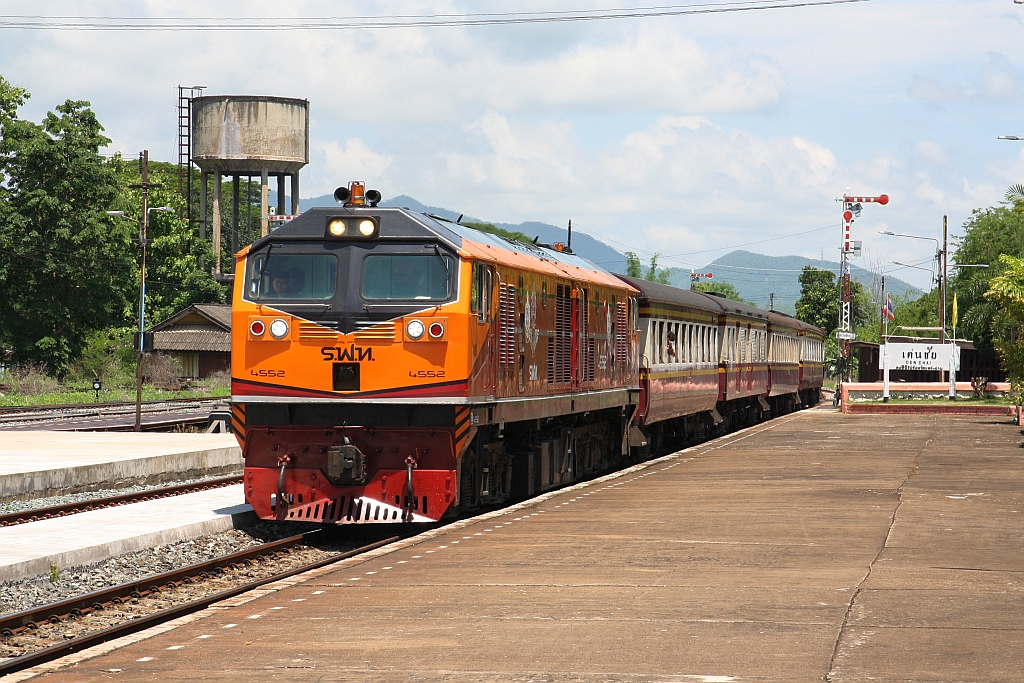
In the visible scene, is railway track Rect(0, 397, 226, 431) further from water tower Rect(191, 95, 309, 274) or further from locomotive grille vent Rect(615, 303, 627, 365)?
water tower Rect(191, 95, 309, 274)

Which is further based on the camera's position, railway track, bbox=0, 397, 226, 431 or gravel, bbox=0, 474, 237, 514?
railway track, bbox=0, 397, 226, 431

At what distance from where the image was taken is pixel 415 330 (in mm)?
14492

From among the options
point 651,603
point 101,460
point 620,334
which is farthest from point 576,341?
point 651,603

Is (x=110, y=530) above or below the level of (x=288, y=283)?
below

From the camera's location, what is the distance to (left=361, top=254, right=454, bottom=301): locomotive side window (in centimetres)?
1470

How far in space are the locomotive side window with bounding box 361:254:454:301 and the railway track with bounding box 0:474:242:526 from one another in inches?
213

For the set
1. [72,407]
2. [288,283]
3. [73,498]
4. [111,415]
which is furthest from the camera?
[72,407]

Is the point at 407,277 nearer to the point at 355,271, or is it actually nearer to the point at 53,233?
the point at 355,271

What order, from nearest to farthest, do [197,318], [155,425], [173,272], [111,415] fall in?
[155,425] → [111,415] → [197,318] → [173,272]

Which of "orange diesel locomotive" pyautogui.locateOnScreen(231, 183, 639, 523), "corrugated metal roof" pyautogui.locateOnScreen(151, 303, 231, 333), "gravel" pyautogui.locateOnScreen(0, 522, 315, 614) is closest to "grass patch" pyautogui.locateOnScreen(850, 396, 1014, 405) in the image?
"corrugated metal roof" pyautogui.locateOnScreen(151, 303, 231, 333)

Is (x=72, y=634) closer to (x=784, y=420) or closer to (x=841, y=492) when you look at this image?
(x=841, y=492)

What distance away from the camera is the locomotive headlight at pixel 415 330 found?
14.5m

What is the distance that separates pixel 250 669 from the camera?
8.23 metres

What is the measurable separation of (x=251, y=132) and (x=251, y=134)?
0.11m
